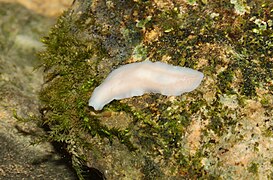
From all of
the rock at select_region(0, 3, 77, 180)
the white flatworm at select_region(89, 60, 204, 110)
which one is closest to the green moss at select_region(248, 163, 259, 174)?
the white flatworm at select_region(89, 60, 204, 110)

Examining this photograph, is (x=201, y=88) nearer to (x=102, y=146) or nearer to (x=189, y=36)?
(x=189, y=36)

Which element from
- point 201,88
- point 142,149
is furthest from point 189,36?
point 142,149

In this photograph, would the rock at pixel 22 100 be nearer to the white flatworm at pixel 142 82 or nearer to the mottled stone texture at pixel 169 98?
the mottled stone texture at pixel 169 98

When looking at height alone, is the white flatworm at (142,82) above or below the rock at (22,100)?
above

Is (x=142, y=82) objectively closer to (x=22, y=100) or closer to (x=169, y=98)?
(x=169, y=98)

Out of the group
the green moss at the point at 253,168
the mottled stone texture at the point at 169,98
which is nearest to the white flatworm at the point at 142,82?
the mottled stone texture at the point at 169,98

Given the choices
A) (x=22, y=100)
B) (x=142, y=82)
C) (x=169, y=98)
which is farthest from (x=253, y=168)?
(x=22, y=100)
